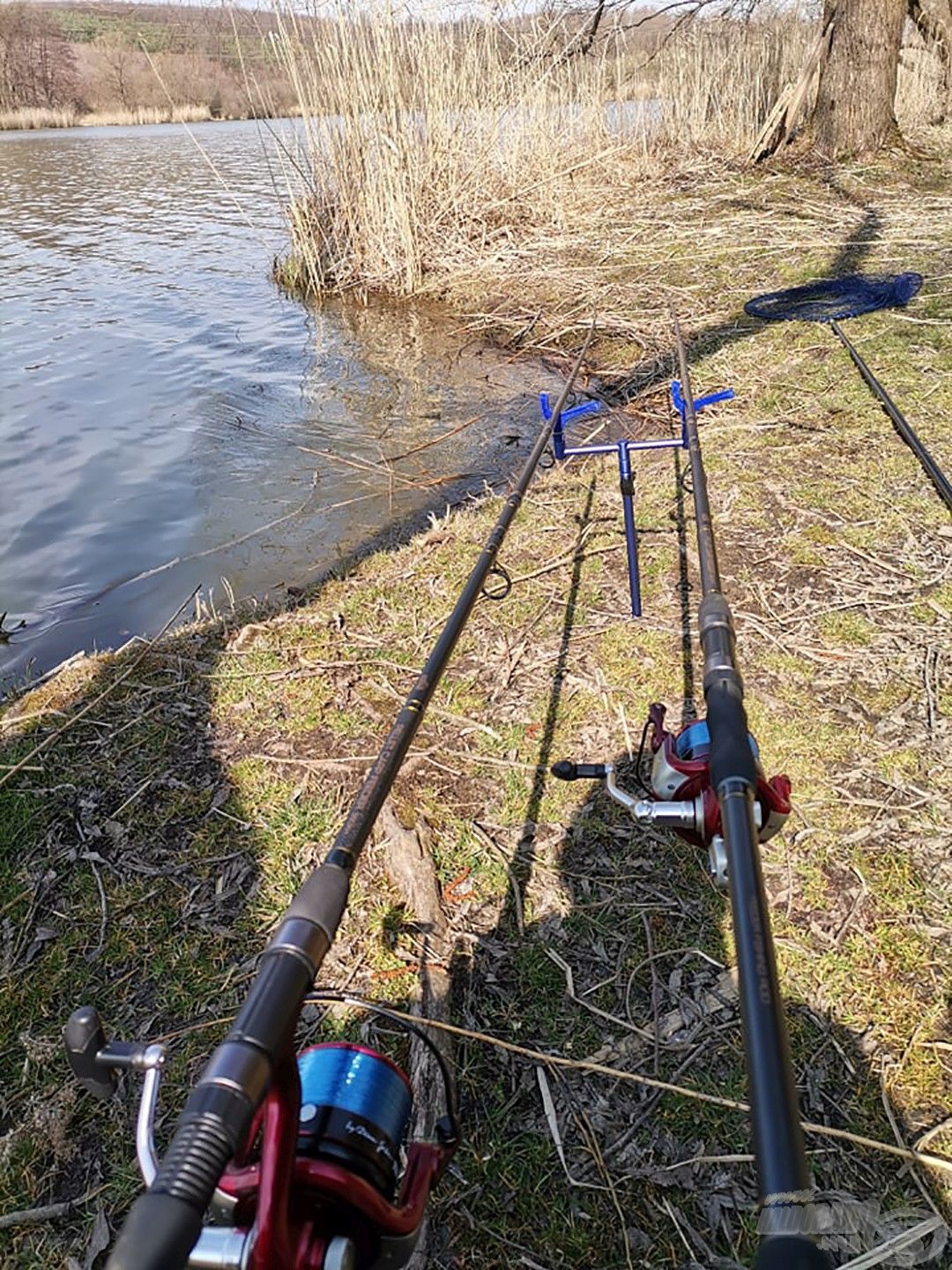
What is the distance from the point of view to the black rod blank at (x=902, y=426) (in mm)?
3639

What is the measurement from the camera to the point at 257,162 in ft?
58.2

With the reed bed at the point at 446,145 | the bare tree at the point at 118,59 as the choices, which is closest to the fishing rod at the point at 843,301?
the reed bed at the point at 446,145

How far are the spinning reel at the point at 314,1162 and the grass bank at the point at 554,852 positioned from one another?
515mm

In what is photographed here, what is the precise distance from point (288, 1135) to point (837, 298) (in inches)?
256

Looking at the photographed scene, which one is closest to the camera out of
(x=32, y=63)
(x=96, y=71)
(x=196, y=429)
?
(x=196, y=429)

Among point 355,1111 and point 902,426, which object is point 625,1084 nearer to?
point 355,1111

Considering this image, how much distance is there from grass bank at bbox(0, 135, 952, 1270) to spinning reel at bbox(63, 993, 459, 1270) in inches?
20.3

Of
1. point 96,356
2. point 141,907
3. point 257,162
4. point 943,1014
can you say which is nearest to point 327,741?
point 141,907

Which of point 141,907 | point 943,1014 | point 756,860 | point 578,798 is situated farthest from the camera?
point 578,798

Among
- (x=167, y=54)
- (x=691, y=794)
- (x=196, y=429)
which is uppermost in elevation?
(x=167, y=54)

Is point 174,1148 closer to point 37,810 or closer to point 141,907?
point 141,907

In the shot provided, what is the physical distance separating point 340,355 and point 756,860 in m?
7.00

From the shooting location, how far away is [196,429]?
6.09m

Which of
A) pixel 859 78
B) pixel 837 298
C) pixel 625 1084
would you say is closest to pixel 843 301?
pixel 837 298
